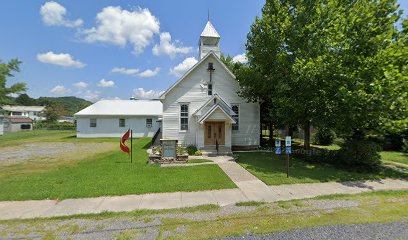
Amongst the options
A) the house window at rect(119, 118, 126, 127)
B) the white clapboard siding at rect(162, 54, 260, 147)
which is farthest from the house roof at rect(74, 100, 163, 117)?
the white clapboard siding at rect(162, 54, 260, 147)

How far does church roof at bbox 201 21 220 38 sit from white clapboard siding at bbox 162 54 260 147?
5.23 metres

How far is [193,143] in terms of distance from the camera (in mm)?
16547

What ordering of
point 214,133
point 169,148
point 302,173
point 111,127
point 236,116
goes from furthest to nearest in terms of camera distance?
point 111,127 < point 236,116 < point 214,133 < point 169,148 < point 302,173

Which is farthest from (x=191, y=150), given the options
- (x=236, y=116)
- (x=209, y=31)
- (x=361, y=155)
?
(x=209, y=31)

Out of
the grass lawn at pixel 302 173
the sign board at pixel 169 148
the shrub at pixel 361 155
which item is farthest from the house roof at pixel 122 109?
the shrub at pixel 361 155

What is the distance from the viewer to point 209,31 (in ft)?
68.2

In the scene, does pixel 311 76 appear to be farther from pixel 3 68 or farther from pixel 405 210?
pixel 3 68

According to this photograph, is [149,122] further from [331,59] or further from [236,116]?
[331,59]

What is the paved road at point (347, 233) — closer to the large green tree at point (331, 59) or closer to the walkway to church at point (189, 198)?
the walkway to church at point (189, 198)

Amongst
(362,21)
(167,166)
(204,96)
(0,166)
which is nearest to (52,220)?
(167,166)

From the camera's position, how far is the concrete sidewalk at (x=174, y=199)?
237 inches

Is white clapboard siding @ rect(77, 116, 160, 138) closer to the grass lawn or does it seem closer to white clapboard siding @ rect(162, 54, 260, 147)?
white clapboard siding @ rect(162, 54, 260, 147)

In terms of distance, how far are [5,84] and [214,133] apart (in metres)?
38.7

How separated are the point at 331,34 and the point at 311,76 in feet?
7.77
